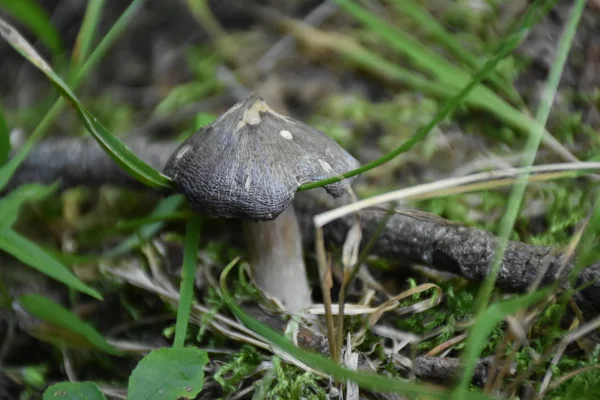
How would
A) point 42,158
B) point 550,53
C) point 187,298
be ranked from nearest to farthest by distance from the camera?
1. point 187,298
2. point 42,158
3. point 550,53

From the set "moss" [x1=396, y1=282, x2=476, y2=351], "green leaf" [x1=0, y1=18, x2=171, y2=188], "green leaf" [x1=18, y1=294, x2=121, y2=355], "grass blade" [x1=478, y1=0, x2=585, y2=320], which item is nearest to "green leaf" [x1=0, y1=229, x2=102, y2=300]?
"green leaf" [x1=18, y1=294, x2=121, y2=355]

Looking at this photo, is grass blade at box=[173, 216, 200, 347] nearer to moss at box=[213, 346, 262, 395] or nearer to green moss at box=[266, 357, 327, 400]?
moss at box=[213, 346, 262, 395]

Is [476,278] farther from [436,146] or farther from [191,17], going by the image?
[191,17]

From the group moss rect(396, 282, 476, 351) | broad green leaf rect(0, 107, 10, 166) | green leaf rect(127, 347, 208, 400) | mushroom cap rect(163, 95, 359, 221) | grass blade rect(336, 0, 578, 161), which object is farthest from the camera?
grass blade rect(336, 0, 578, 161)

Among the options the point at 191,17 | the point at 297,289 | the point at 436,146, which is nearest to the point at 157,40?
the point at 191,17

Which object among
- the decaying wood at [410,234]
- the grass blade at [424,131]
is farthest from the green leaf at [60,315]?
the decaying wood at [410,234]

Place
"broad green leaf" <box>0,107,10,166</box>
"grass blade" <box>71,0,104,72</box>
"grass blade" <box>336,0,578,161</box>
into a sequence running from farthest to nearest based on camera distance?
"grass blade" <box>336,0,578,161</box>
"grass blade" <box>71,0,104,72</box>
"broad green leaf" <box>0,107,10,166</box>

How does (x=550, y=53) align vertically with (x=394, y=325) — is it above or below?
above

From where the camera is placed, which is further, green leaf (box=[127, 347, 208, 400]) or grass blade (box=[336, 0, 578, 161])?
grass blade (box=[336, 0, 578, 161])
